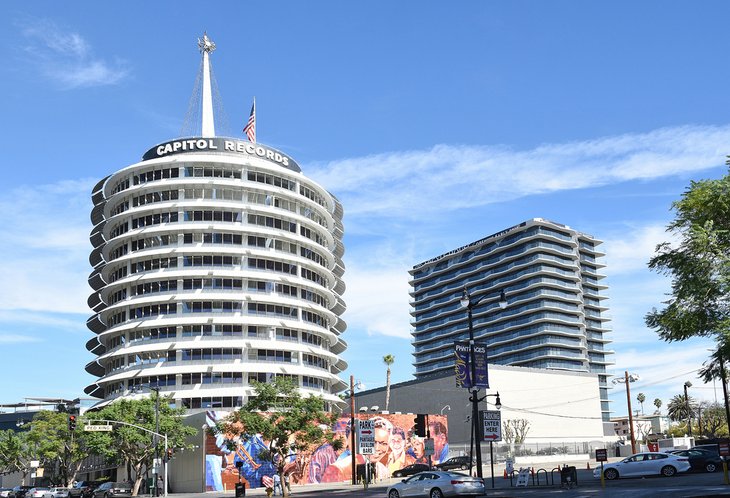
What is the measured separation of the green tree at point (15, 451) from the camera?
9256 cm

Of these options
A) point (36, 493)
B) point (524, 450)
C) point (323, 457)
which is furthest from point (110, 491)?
point (524, 450)

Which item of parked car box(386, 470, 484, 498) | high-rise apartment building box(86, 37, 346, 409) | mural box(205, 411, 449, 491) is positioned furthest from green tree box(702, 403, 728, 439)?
parked car box(386, 470, 484, 498)

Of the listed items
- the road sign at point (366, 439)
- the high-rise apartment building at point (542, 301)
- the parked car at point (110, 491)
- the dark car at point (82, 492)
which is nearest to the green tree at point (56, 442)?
the parked car at point (110, 491)

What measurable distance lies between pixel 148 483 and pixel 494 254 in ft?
422

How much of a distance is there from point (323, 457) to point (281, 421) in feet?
70.1

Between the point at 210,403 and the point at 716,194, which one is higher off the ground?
the point at 716,194

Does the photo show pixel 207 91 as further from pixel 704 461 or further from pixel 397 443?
pixel 704 461

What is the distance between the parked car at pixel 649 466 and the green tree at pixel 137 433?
42.2 metres

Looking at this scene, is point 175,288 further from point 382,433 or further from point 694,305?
point 694,305

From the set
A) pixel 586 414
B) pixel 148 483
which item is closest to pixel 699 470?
pixel 148 483

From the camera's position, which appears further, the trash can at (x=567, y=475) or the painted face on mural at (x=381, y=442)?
the painted face on mural at (x=381, y=442)

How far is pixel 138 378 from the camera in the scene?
87750 millimetres

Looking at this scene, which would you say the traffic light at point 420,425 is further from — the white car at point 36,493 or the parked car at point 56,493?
the white car at point 36,493

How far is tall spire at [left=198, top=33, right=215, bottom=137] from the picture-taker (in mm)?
101000
